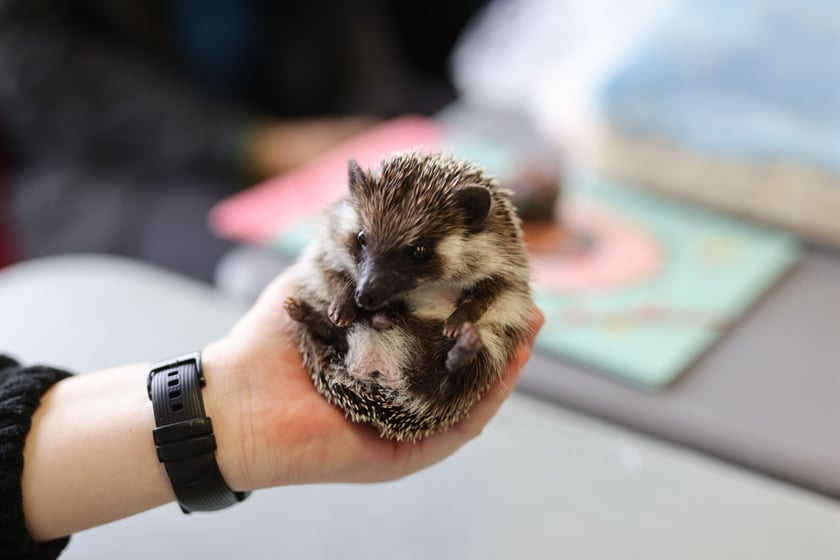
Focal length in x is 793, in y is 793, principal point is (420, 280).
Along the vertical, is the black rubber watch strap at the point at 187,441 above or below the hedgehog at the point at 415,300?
below

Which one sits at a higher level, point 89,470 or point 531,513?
point 89,470

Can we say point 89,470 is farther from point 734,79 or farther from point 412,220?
point 734,79

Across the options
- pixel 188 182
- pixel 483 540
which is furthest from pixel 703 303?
pixel 188 182

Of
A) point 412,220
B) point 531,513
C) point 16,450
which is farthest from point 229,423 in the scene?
point 531,513

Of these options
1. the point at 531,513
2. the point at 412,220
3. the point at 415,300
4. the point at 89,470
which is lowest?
the point at 531,513

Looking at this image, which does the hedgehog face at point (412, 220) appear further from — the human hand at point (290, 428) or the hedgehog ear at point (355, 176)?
the human hand at point (290, 428)

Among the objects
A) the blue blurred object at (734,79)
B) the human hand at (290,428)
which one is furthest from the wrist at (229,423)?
the blue blurred object at (734,79)
